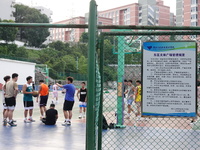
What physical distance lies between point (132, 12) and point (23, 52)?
210 ft

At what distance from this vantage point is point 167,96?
11.0 feet

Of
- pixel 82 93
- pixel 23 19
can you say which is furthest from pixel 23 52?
pixel 82 93

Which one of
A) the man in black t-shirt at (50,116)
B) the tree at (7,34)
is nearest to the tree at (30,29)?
the tree at (7,34)

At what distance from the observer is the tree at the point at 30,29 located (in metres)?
65.3

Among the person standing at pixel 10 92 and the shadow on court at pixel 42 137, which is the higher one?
the person standing at pixel 10 92

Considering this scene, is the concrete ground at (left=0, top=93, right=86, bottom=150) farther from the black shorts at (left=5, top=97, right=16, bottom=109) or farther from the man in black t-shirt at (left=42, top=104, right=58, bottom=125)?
the black shorts at (left=5, top=97, right=16, bottom=109)

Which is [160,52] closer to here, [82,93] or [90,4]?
[90,4]

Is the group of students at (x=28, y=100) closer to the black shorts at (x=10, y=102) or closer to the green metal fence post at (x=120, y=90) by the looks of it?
the black shorts at (x=10, y=102)

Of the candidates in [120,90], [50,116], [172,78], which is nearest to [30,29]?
[50,116]

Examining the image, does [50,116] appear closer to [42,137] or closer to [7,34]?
[42,137]

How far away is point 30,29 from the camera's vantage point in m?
64.6

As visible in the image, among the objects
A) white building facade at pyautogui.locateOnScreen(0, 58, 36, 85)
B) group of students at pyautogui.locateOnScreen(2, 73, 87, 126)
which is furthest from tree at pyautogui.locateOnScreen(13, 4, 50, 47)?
group of students at pyautogui.locateOnScreen(2, 73, 87, 126)

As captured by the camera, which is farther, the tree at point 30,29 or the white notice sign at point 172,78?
the tree at point 30,29

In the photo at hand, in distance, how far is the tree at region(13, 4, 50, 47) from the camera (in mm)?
65325
